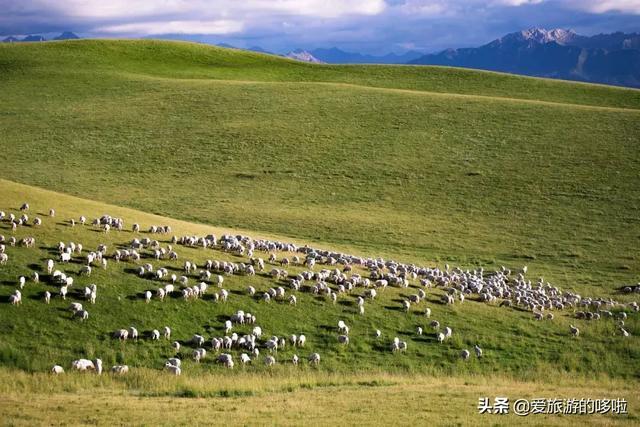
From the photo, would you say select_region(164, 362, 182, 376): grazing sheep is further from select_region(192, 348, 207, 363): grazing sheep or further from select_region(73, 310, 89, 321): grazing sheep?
select_region(73, 310, 89, 321): grazing sheep

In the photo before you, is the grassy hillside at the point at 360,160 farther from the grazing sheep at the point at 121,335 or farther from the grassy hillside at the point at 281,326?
the grazing sheep at the point at 121,335

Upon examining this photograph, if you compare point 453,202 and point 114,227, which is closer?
point 114,227

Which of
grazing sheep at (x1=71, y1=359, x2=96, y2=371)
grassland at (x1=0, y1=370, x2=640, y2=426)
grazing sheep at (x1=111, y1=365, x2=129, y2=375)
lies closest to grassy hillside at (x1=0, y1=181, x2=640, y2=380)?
grazing sheep at (x1=71, y1=359, x2=96, y2=371)

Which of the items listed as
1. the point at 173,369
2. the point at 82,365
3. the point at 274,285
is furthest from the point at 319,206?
the point at 82,365

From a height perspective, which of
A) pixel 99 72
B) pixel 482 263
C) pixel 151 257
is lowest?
pixel 482 263

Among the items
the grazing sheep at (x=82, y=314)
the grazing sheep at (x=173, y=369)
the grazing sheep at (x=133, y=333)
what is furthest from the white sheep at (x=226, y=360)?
the grazing sheep at (x=82, y=314)

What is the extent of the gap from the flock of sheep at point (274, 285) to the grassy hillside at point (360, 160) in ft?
19.4

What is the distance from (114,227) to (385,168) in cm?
3291

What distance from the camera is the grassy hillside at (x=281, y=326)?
2141cm

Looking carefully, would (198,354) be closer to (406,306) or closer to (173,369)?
(173,369)

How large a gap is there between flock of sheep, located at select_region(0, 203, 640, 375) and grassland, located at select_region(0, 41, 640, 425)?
0.50 metres

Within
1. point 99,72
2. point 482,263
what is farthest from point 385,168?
point 99,72

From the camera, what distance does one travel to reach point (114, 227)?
3166 cm

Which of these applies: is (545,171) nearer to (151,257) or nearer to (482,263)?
(482,263)
